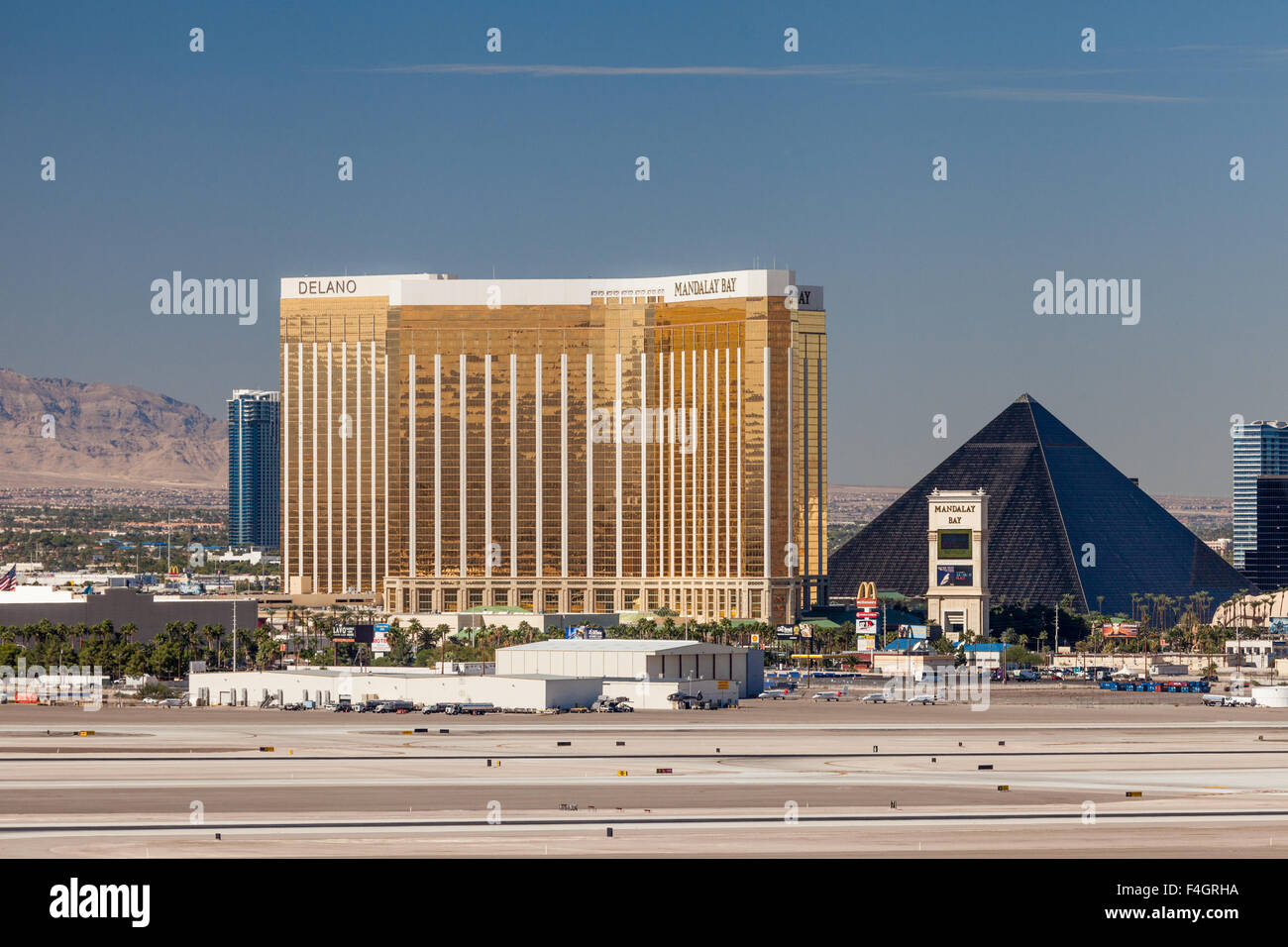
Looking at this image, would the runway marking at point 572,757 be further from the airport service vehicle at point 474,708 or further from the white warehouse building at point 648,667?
the white warehouse building at point 648,667

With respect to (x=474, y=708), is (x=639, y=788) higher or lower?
higher

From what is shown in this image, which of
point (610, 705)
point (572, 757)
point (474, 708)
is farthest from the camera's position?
point (610, 705)

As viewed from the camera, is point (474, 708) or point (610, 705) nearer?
point (474, 708)

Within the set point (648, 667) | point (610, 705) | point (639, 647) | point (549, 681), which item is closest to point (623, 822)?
point (549, 681)

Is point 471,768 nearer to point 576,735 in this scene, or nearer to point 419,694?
point 576,735

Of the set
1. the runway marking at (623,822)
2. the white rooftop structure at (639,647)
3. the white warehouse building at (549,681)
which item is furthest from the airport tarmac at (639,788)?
the white rooftop structure at (639,647)

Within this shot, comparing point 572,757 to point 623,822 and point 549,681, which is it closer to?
point 623,822

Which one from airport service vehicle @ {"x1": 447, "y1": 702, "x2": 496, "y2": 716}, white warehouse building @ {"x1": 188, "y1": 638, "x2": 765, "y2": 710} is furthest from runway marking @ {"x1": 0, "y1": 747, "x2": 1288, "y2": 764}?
white warehouse building @ {"x1": 188, "y1": 638, "x2": 765, "y2": 710}
